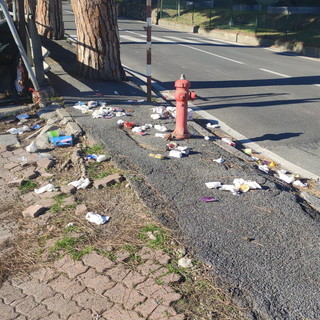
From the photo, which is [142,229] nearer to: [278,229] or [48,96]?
[278,229]

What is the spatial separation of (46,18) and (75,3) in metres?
8.19

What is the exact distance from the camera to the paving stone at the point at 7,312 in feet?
9.21

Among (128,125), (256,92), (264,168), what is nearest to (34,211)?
(128,125)

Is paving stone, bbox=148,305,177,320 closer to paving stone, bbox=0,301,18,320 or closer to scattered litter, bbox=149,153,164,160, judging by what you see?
paving stone, bbox=0,301,18,320

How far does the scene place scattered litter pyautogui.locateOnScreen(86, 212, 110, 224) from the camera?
12.6 ft

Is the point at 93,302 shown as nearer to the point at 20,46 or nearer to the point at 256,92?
the point at 20,46

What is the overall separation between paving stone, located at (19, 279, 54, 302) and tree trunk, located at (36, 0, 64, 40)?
1468 centimetres

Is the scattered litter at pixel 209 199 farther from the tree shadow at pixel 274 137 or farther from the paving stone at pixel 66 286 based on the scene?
the tree shadow at pixel 274 137

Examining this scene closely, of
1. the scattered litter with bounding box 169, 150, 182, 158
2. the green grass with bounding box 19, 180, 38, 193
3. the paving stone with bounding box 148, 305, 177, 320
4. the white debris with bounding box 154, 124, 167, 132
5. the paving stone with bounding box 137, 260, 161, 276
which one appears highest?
the paving stone with bounding box 148, 305, 177, 320

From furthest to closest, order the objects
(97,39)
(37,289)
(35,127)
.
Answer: (97,39), (35,127), (37,289)

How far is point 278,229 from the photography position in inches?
147

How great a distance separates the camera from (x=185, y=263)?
3207mm

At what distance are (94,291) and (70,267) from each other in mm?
342

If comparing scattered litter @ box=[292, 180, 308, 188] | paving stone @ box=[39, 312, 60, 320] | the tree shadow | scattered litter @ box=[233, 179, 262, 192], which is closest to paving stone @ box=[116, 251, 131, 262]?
paving stone @ box=[39, 312, 60, 320]
